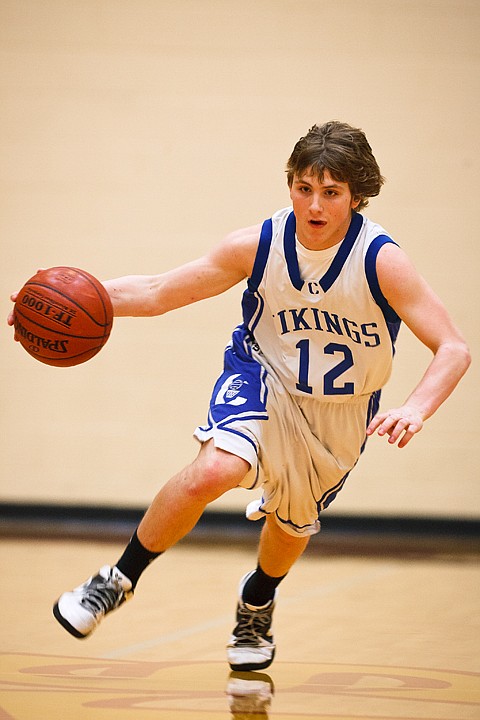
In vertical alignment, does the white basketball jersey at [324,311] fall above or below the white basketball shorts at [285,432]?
above

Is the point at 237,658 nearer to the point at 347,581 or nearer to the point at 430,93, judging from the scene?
the point at 347,581

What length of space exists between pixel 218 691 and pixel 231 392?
1.08 meters

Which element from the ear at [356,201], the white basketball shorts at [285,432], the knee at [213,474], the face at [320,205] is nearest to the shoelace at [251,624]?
the white basketball shorts at [285,432]

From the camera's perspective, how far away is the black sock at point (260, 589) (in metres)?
4.21

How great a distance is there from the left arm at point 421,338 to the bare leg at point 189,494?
1.77ft

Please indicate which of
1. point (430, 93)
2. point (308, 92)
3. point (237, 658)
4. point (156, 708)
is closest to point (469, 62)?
point (430, 93)

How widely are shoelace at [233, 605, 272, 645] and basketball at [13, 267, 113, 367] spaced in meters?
1.34

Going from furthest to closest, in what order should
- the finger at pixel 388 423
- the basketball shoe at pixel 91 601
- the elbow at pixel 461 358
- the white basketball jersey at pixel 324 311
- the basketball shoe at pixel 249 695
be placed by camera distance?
the white basketball jersey at pixel 324 311 → the basketball shoe at pixel 91 601 → the elbow at pixel 461 358 → the basketball shoe at pixel 249 695 → the finger at pixel 388 423

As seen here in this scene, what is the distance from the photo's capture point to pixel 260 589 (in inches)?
166

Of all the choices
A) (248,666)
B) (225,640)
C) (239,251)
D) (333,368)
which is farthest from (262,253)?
(225,640)

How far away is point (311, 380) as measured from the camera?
3828 mm

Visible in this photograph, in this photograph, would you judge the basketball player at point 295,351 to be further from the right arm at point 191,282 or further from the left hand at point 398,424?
the left hand at point 398,424

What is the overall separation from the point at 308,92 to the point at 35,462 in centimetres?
377

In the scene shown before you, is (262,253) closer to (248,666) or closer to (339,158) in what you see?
(339,158)
